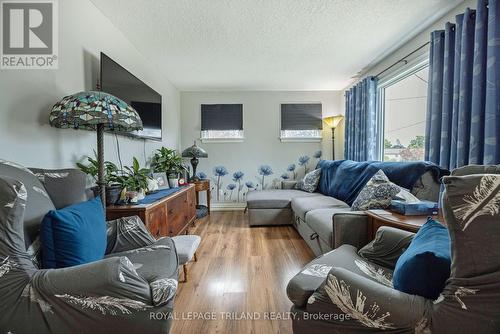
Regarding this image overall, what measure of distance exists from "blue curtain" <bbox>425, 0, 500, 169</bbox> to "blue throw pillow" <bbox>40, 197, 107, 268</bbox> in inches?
97.4

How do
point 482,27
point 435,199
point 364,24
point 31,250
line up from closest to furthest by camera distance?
1. point 31,250
2. point 482,27
3. point 435,199
4. point 364,24

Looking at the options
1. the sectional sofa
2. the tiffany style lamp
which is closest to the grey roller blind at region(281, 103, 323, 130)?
the sectional sofa

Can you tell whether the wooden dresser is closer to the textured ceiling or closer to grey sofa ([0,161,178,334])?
grey sofa ([0,161,178,334])

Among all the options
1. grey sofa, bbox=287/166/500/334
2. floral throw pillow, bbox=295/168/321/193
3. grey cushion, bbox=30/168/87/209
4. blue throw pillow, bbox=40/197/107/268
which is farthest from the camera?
floral throw pillow, bbox=295/168/321/193

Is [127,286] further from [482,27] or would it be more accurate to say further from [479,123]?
[482,27]

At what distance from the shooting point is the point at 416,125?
270cm

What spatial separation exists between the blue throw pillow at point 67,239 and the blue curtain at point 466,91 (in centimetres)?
247

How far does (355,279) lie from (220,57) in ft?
9.25

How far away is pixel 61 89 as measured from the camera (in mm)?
1620

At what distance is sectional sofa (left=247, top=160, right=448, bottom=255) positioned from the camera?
5.79 ft

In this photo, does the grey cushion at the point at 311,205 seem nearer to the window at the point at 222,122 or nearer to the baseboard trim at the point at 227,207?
the baseboard trim at the point at 227,207

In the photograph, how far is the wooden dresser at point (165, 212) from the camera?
1708mm

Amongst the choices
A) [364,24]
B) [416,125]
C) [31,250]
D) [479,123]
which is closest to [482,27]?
[479,123]

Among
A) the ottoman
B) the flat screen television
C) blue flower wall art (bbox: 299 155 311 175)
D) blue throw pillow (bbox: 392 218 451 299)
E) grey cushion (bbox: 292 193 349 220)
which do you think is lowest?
the ottoman
